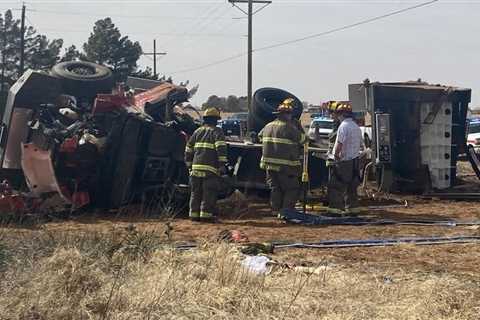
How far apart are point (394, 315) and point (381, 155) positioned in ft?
27.1

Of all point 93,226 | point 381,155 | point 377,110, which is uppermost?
point 377,110

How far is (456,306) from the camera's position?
500 centimetres

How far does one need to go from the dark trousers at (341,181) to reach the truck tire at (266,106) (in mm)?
2023

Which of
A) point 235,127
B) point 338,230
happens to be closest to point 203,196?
point 338,230

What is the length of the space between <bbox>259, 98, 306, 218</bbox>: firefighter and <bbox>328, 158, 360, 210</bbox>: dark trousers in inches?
22.7

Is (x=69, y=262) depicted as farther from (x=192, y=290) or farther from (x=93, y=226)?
(x=93, y=226)

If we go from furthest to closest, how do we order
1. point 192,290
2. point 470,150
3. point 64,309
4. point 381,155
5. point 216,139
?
1. point 470,150
2. point 381,155
3. point 216,139
4. point 192,290
5. point 64,309

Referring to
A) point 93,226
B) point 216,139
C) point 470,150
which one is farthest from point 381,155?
point 93,226

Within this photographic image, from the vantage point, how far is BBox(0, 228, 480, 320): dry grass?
4.55 metres

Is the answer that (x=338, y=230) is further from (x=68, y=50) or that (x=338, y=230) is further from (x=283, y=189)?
(x=68, y=50)

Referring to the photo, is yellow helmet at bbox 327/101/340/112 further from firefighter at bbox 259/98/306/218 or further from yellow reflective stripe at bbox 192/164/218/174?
yellow reflective stripe at bbox 192/164/218/174

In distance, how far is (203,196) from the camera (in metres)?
9.95

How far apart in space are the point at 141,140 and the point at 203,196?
1.40 meters

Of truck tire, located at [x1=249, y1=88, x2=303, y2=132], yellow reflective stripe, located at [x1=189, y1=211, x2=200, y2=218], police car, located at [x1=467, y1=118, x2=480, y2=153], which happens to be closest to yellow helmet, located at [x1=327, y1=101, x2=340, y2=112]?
truck tire, located at [x1=249, y1=88, x2=303, y2=132]
